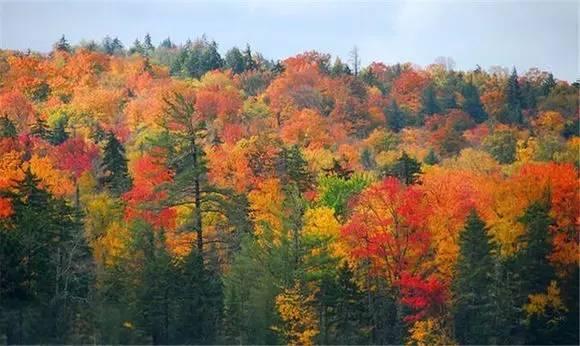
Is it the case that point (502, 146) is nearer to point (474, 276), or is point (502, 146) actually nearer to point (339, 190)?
point (339, 190)

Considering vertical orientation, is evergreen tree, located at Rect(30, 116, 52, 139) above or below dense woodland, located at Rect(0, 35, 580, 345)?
above

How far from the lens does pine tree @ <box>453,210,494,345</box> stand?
28.6 metres

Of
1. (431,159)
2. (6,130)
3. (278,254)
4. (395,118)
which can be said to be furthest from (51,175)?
(395,118)

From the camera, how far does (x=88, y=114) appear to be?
72.6m

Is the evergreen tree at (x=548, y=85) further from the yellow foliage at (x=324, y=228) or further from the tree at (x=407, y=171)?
the yellow foliage at (x=324, y=228)

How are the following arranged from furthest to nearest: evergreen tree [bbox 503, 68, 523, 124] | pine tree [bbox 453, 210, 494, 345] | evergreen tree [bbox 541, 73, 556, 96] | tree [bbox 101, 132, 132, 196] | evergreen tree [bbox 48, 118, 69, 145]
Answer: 1. evergreen tree [bbox 541, 73, 556, 96]
2. evergreen tree [bbox 503, 68, 523, 124]
3. evergreen tree [bbox 48, 118, 69, 145]
4. tree [bbox 101, 132, 132, 196]
5. pine tree [bbox 453, 210, 494, 345]

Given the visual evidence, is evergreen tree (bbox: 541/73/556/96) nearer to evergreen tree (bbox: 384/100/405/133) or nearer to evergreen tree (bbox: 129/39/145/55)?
evergreen tree (bbox: 384/100/405/133)

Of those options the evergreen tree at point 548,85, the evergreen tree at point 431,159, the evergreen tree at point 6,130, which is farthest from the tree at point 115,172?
the evergreen tree at point 548,85

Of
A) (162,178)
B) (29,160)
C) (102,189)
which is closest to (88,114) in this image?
(29,160)

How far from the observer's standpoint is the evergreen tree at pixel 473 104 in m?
83.4

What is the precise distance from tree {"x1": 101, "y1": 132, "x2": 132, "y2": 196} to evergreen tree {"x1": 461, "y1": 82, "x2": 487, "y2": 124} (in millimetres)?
47392

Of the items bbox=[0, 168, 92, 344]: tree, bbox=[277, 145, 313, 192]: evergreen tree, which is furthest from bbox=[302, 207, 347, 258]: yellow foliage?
bbox=[277, 145, 313, 192]: evergreen tree

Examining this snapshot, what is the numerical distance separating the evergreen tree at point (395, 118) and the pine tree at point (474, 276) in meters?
53.5

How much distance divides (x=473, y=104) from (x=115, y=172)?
52.6 m
